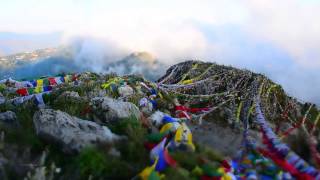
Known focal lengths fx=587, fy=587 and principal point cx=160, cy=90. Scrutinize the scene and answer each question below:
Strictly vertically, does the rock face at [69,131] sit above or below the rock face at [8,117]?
above

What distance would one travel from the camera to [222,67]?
1014 inches

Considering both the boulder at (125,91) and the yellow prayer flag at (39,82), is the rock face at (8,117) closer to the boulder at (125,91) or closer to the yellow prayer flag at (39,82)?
the boulder at (125,91)

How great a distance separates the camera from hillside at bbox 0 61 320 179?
40.3 ft

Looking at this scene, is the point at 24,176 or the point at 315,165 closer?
the point at 24,176

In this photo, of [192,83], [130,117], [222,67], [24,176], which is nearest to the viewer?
[24,176]

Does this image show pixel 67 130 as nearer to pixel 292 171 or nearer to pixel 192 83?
pixel 292 171

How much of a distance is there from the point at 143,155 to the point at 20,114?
181 inches

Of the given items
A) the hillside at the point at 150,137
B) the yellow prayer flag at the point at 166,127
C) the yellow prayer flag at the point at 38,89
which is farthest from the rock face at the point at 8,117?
the yellow prayer flag at the point at 38,89

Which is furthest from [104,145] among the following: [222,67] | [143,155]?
[222,67]

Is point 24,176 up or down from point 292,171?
down

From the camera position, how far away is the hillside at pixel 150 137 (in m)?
12.3

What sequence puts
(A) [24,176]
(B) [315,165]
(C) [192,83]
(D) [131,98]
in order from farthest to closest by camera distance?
(C) [192,83]
(D) [131,98]
(B) [315,165]
(A) [24,176]

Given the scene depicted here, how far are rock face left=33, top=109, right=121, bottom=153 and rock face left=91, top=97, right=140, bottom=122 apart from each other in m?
1.42

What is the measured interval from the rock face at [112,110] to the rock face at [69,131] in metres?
1.42
